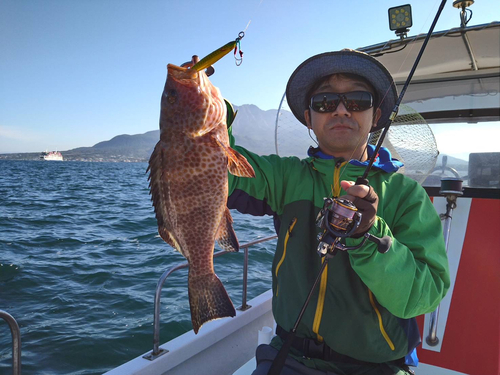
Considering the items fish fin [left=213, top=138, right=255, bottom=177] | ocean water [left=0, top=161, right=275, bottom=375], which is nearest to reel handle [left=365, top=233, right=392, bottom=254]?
fish fin [left=213, top=138, right=255, bottom=177]

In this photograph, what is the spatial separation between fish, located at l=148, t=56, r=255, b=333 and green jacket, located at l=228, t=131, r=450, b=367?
46 cm

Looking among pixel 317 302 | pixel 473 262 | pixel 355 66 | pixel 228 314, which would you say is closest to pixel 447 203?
pixel 473 262

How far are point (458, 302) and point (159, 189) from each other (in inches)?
125

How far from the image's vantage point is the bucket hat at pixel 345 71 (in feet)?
8.36

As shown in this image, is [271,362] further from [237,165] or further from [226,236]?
[237,165]

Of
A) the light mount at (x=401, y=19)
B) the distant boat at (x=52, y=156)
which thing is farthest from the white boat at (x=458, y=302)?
the distant boat at (x=52, y=156)

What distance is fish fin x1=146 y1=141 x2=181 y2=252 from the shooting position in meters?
1.94

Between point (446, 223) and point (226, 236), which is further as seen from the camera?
point (446, 223)

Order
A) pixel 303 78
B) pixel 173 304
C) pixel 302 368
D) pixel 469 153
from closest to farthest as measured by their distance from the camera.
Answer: pixel 302 368 → pixel 303 78 → pixel 469 153 → pixel 173 304

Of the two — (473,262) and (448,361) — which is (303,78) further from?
(448,361)

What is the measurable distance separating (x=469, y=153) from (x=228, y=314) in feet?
13.0

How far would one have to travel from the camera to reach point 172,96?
2018 mm

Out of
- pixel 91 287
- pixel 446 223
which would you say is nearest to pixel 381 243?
pixel 446 223

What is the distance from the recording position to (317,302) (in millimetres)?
2232
